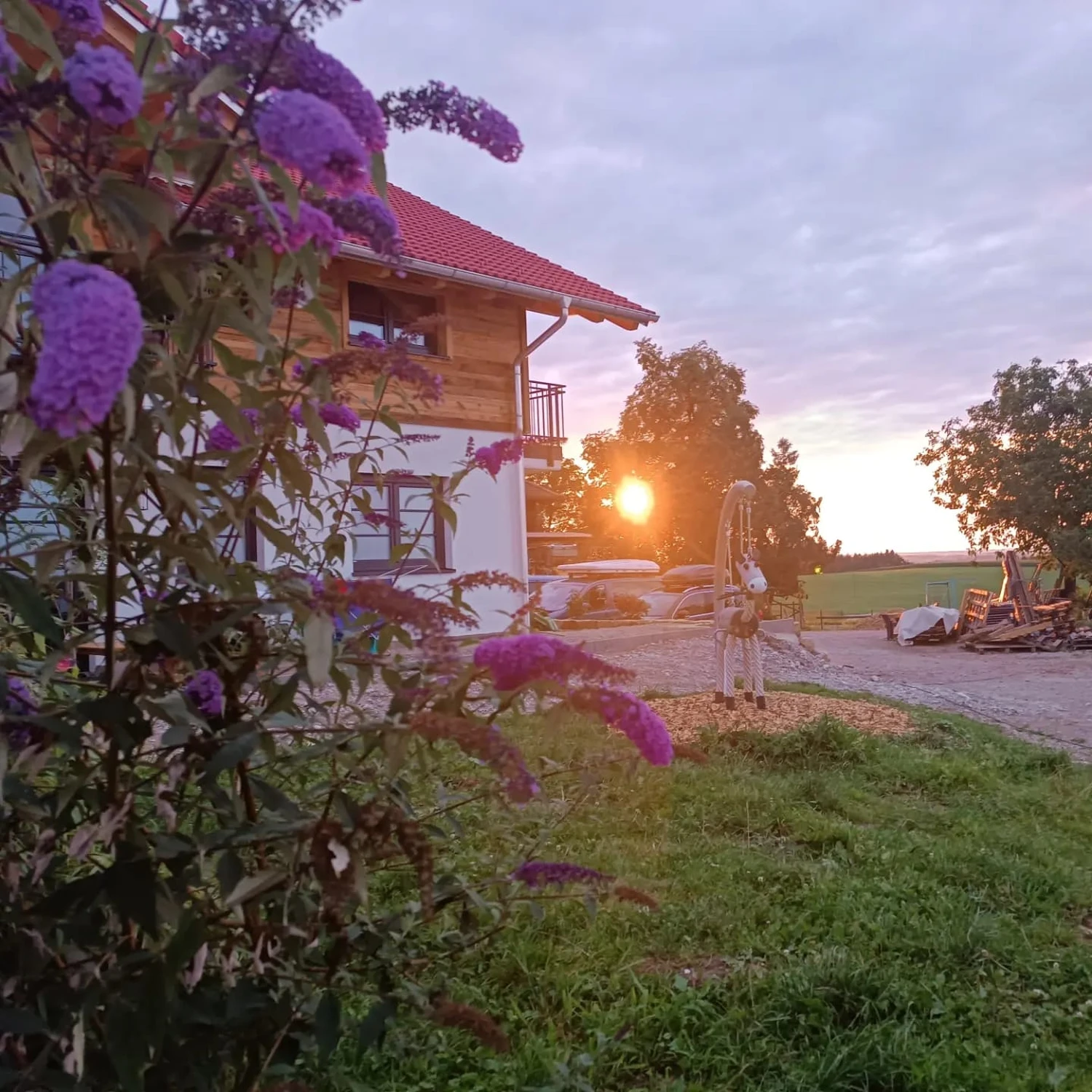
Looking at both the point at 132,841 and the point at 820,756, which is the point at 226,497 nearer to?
the point at 132,841

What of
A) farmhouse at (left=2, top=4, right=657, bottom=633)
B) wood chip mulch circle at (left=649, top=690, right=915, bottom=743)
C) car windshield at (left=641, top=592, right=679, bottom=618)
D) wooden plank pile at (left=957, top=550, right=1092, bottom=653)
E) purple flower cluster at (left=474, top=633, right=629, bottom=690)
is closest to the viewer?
purple flower cluster at (left=474, top=633, right=629, bottom=690)

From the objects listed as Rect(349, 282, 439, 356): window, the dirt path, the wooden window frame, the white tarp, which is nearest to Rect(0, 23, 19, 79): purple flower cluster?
the dirt path

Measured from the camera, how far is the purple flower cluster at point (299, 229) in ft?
Answer: 3.35

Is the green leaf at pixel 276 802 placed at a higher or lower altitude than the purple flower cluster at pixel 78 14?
lower

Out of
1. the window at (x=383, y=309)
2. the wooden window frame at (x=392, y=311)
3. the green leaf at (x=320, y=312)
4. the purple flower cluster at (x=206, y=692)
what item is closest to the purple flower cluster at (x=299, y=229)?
the green leaf at (x=320, y=312)

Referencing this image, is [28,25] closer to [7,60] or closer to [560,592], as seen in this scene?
[7,60]

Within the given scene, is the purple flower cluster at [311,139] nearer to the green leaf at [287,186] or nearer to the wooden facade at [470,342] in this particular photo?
the green leaf at [287,186]

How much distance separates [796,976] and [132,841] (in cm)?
212

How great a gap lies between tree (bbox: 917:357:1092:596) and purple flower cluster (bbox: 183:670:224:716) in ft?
84.0

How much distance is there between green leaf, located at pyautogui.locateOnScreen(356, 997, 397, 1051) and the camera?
1.32 metres

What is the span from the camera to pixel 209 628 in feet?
3.51

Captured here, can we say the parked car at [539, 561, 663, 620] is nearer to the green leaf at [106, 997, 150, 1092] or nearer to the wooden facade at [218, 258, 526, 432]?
the wooden facade at [218, 258, 526, 432]

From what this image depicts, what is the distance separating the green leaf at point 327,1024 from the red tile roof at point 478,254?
929cm

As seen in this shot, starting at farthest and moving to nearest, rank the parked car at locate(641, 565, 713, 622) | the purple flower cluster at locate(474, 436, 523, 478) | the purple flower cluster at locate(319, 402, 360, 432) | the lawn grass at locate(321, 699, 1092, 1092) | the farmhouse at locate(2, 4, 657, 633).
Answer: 1. the parked car at locate(641, 565, 713, 622)
2. the farmhouse at locate(2, 4, 657, 633)
3. the lawn grass at locate(321, 699, 1092, 1092)
4. the purple flower cluster at locate(474, 436, 523, 478)
5. the purple flower cluster at locate(319, 402, 360, 432)
